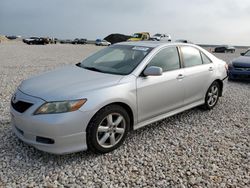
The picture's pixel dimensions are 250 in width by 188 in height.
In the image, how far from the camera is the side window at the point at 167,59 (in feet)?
13.1

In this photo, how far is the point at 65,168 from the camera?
304 centimetres

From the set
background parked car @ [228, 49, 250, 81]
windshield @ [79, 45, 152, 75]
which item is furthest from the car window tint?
background parked car @ [228, 49, 250, 81]

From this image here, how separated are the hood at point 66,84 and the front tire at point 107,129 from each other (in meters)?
0.35

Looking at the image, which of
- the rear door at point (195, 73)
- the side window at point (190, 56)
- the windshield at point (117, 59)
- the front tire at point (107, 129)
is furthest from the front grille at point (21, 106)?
the side window at point (190, 56)

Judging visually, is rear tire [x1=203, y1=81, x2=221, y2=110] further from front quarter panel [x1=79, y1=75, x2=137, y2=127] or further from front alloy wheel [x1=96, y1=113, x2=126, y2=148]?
front alloy wheel [x1=96, y1=113, x2=126, y2=148]

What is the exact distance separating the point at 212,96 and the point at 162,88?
1.94 meters

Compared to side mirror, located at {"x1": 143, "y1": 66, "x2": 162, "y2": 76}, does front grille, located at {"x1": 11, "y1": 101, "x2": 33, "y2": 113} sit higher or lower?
lower

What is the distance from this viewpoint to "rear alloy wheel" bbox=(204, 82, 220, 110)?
5.17 meters

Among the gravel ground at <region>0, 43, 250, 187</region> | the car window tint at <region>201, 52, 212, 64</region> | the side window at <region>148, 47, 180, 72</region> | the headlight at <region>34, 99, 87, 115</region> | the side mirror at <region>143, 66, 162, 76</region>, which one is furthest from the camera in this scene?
the car window tint at <region>201, 52, 212, 64</region>

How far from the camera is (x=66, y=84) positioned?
3289 millimetres

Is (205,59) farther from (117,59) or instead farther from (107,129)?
(107,129)

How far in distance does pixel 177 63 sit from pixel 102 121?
1892 mm

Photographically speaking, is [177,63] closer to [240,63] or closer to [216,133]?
[216,133]

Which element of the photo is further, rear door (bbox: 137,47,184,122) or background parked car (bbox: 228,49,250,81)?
background parked car (bbox: 228,49,250,81)
